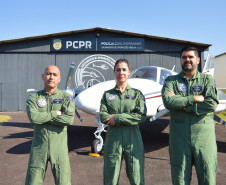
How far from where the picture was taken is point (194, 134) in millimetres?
3039

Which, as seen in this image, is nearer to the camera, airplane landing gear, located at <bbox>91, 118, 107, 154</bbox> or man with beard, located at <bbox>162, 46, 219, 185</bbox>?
man with beard, located at <bbox>162, 46, 219, 185</bbox>

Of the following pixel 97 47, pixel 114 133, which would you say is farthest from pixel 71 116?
pixel 97 47

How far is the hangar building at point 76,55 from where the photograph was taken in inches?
753

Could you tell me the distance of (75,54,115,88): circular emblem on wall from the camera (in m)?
19.3

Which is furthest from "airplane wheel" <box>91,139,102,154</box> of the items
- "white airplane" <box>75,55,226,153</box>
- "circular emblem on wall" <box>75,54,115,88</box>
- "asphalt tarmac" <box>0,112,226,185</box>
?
"circular emblem on wall" <box>75,54,115,88</box>

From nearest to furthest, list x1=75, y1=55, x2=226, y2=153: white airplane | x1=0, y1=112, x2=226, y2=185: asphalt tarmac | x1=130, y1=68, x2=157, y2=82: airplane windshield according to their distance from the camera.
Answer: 1. x1=0, y1=112, x2=226, y2=185: asphalt tarmac
2. x1=75, y1=55, x2=226, y2=153: white airplane
3. x1=130, y1=68, x2=157, y2=82: airplane windshield

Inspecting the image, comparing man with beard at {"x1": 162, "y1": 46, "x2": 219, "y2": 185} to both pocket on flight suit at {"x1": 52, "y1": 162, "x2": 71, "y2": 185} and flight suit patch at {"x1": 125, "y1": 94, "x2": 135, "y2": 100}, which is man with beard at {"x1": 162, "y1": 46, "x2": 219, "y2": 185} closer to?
flight suit patch at {"x1": 125, "y1": 94, "x2": 135, "y2": 100}

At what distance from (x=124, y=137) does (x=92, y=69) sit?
16.6 meters

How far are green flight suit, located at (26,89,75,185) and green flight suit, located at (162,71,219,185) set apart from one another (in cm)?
151

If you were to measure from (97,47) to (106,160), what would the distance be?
16857 mm

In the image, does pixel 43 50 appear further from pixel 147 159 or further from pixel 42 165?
pixel 42 165

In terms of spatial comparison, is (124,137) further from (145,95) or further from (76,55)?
(76,55)

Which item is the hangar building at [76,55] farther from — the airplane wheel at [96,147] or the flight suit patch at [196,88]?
the flight suit patch at [196,88]

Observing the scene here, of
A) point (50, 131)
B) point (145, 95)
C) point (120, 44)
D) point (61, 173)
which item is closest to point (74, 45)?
point (120, 44)
